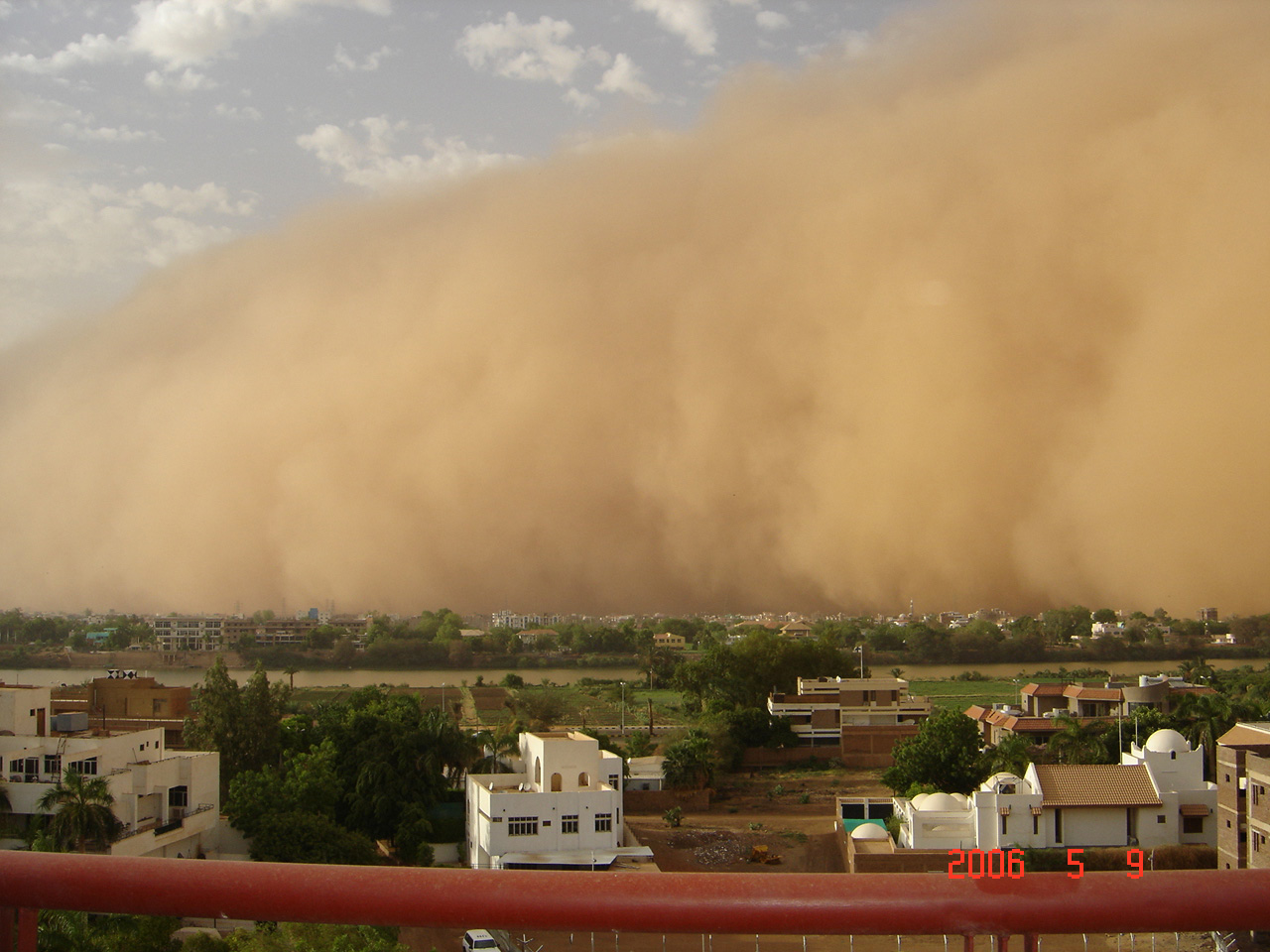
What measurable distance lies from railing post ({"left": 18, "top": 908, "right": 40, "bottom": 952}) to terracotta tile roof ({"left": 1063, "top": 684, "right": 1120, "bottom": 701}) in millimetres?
15931

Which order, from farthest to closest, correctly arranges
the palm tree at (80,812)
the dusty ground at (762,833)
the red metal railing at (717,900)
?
the palm tree at (80,812) < the dusty ground at (762,833) < the red metal railing at (717,900)

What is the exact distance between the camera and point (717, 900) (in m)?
0.59

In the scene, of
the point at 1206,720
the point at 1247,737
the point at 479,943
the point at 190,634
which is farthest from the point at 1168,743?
the point at 190,634

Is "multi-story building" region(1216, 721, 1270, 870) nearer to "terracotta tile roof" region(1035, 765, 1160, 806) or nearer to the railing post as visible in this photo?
"terracotta tile roof" region(1035, 765, 1160, 806)

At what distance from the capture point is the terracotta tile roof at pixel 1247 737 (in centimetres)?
747

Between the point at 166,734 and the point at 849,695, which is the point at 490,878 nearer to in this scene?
the point at 166,734

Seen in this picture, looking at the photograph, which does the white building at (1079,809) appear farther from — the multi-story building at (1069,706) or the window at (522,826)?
the multi-story building at (1069,706)

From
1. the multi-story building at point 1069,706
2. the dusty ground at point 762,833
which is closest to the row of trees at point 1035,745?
the multi-story building at point 1069,706

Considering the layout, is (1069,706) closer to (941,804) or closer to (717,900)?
(941,804)

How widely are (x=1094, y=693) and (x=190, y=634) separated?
27557mm

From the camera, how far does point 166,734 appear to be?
11.9m

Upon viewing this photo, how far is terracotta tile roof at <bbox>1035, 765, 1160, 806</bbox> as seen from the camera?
337 inches

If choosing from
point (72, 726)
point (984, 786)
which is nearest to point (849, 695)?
point (984, 786)

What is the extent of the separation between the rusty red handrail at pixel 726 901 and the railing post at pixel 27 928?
1.4 inches
